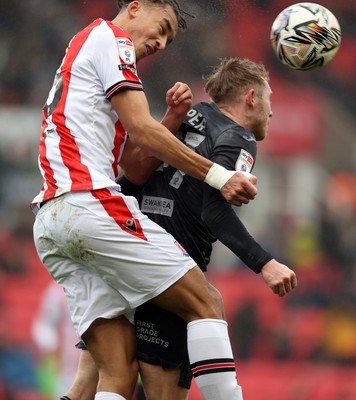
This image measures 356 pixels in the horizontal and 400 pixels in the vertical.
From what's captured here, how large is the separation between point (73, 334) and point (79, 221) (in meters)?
4.62

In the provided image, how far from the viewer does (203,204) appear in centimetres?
394

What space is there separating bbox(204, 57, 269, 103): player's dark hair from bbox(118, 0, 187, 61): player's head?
1.20 ft

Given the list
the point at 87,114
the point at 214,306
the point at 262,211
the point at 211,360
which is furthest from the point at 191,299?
the point at 262,211

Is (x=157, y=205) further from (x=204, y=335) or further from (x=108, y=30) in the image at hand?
(x=108, y=30)

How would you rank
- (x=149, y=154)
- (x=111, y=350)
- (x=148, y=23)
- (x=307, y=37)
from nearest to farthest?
1. (x=111, y=350)
2. (x=148, y=23)
3. (x=149, y=154)
4. (x=307, y=37)

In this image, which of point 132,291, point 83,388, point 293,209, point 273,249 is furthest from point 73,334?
point 132,291

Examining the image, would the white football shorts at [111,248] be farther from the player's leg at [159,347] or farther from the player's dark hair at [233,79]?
the player's dark hair at [233,79]

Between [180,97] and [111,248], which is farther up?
[180,97]

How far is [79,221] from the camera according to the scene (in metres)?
3.69

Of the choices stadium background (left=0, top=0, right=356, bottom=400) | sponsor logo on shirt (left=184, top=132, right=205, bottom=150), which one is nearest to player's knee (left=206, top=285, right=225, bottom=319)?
sponsor logo on shirt (left=184, top=132, right=205, bottom=150)

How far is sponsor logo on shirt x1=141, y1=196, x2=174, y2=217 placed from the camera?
13.7ft

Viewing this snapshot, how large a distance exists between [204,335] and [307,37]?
4.80 feet

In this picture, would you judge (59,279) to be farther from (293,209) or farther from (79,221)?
(293,209)

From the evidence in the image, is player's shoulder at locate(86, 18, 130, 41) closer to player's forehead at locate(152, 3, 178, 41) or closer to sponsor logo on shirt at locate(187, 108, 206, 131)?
player's forehead at locate(152, 3, 178, 41)
